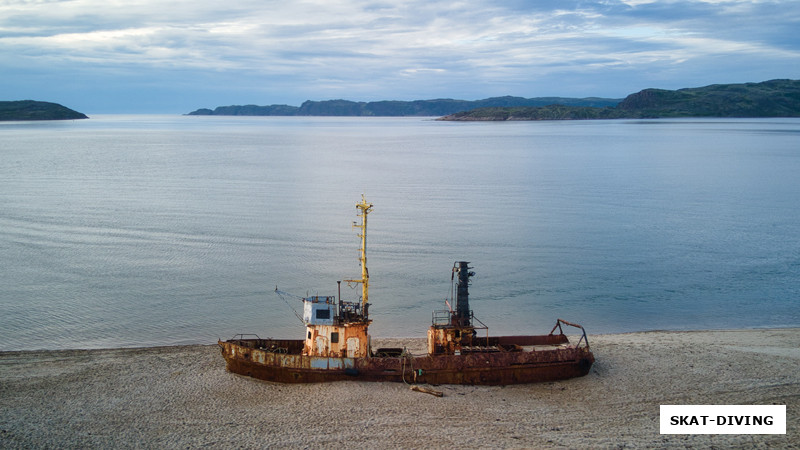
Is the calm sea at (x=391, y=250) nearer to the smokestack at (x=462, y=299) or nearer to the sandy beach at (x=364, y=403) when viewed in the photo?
the sandy beach at (x=364, y=403)

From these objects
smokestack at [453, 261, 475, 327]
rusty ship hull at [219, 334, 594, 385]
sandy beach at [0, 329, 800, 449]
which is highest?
smokestack at [453, 261, 475, 327]

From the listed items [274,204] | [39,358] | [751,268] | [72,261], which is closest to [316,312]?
[39,358]

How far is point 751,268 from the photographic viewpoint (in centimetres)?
3359

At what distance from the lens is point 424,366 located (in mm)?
20359

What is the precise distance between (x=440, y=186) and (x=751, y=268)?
34.3 metres

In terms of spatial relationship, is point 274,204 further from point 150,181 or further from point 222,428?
point 222,428

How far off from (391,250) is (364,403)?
1822 cm
